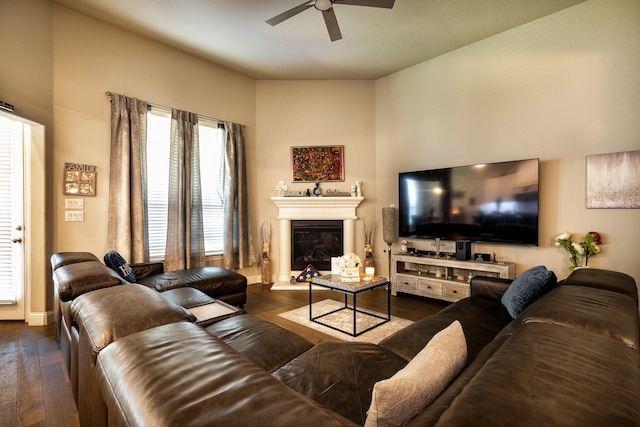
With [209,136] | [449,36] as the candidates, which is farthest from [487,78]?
[209,136]

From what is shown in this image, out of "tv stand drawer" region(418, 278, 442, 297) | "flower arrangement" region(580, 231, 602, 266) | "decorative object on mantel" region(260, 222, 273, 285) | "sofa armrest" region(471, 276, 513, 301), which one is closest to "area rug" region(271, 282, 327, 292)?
"decorative object on mantel" region(260, 222, 273, 285)

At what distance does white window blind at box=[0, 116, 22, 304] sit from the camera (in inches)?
129

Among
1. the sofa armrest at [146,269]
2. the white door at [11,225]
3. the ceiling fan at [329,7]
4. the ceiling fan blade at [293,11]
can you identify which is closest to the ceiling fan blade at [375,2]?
the ceiling fan at [329,7]

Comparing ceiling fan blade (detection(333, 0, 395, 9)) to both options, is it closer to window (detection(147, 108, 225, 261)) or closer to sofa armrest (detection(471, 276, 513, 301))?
sofa armrest (detection(471, 276, 513, 301))

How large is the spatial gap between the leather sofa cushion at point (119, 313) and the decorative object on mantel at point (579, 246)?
3825mm

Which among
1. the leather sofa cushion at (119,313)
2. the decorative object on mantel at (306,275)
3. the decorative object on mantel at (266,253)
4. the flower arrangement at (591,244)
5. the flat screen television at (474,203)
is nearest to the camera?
the leather sofa cushion at (119,313)

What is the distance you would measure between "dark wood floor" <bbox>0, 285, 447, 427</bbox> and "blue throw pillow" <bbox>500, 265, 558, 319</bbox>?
1.49m

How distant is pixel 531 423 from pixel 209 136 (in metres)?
5.05

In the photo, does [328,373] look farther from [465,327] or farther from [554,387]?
[465,327]

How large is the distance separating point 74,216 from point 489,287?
4372 mm

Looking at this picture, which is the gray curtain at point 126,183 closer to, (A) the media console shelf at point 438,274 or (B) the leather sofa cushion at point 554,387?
(A) the media console shelf at point 438,274

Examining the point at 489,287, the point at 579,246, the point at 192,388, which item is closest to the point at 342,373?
the point at 192,388

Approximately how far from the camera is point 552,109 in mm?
3613

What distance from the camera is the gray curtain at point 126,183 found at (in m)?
3.74
